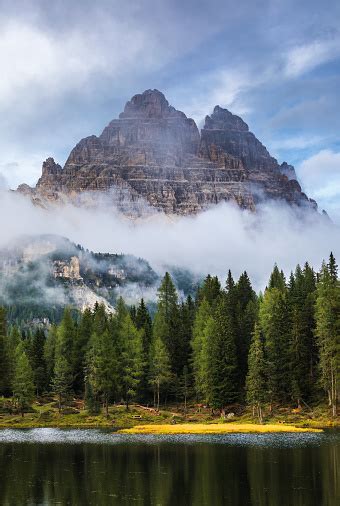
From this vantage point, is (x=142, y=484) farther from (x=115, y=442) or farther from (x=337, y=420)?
(x=337, y=420)

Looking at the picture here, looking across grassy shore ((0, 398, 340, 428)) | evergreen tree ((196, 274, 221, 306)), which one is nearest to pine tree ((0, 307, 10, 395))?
grassy shore ((0, 398, 340, 428))

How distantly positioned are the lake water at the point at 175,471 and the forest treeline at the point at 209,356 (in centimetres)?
2757

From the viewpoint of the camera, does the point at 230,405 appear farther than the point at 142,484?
Yes

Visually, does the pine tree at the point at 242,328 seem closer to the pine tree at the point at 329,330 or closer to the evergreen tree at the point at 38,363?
the pine tree at the point at 329,330

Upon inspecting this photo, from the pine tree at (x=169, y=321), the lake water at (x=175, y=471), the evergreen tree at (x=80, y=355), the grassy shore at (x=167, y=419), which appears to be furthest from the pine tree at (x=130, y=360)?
the lake water at (x=175, y=471)

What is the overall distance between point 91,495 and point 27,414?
252 feet

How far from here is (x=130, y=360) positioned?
4633 inches

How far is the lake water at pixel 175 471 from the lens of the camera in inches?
1508

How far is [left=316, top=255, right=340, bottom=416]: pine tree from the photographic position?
92.9 metres

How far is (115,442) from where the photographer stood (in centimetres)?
6950

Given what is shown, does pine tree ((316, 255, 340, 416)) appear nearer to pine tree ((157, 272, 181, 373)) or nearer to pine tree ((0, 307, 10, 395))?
pine tree ((157, 272, 181, 373))

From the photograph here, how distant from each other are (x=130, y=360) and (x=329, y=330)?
38.8 metres

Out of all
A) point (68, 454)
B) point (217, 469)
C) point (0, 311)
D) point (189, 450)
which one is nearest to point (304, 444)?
point (189, 450)

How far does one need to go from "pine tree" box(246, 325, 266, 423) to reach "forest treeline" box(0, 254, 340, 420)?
152mm
